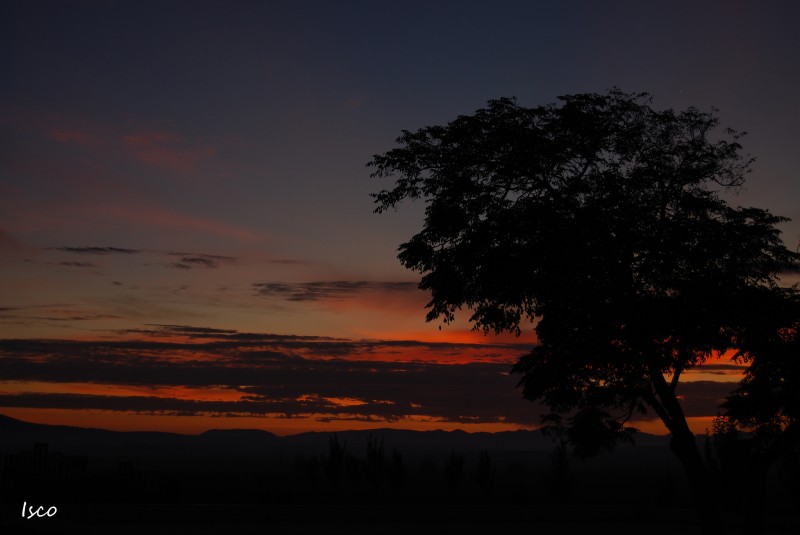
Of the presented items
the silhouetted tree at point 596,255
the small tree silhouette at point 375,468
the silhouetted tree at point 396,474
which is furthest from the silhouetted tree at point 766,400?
the small tree silhouette at point 375,468

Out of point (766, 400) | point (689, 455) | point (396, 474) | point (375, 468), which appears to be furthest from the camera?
point (375, 468)

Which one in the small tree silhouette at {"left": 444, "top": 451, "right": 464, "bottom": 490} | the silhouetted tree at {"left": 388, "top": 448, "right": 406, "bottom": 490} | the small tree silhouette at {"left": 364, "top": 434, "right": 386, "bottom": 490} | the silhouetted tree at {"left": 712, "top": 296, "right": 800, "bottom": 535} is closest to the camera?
the silhouetted tree at {"left": 712, "top": 296, "right": 800, "bottom": 535}

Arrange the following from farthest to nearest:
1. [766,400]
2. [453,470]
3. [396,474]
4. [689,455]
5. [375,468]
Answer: [453,470] < [375,468] < [396,474] < [689,455] < [766,400]

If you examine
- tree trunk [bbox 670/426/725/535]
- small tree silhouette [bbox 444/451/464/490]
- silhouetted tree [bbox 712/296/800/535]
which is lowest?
small tree silhouette [bbox 444/451/464/490]

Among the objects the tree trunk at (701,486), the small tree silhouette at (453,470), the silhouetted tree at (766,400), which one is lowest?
the small tree silhouette at (453,470)

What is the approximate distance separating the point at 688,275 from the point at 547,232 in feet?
11.7

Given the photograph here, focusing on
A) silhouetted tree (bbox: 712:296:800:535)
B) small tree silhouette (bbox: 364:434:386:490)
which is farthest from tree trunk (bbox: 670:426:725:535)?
small tree silhouette (bbox: 364:434:386:490)

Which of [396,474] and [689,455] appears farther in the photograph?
[396,474]

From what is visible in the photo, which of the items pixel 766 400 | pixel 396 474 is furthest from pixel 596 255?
pixel 396 474

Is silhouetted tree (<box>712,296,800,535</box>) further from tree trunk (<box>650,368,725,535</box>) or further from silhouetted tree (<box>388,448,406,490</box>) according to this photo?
silhouetted tree (<box>388,448,406,490</box>)

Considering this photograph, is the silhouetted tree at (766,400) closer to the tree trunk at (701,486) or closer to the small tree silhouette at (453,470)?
the tree trunk at (701,486)

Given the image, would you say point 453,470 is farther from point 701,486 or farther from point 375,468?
point 701,486

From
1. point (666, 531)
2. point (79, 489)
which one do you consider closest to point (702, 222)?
point (666, 531)

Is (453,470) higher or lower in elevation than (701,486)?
lower
